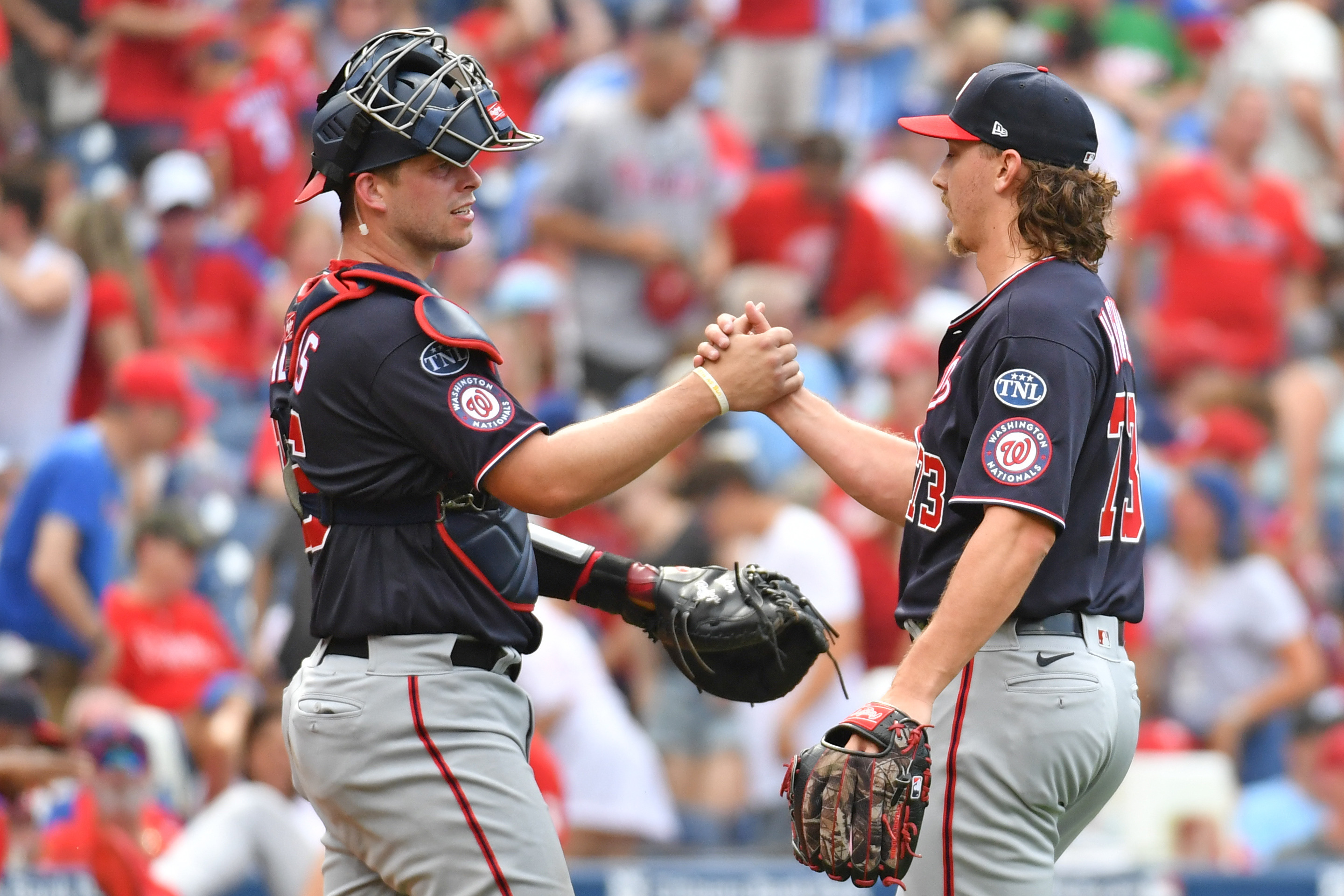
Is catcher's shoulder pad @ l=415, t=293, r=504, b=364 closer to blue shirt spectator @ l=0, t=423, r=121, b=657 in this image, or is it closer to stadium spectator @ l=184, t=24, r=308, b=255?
blue shirt spectator @ l=0, t=423, r=121, b=657

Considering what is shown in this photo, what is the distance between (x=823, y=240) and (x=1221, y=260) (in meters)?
2.22

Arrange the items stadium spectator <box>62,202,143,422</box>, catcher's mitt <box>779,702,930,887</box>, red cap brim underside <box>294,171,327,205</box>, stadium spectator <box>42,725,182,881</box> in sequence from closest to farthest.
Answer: catcher's mitt <box>779,702,930,887</box>, red cap brim underside <box>294,171,327,205</box>, stadium spectator <box>42,725,182,881</box>, stadium spectator <box>62,202,143,422</box>

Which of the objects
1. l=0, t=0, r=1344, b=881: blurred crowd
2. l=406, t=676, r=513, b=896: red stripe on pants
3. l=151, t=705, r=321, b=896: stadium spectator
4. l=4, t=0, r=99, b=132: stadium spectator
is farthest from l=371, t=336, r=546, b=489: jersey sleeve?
l=4, t=0, r=99, b=132: stadium spectator

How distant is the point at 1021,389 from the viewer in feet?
11.7

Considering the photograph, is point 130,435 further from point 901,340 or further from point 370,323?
point 370,323

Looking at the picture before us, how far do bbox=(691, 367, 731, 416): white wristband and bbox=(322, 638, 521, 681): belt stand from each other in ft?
2.26

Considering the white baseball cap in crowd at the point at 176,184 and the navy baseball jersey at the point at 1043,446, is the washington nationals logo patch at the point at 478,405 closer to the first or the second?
the navy baseball jersey at the point at 1043,446

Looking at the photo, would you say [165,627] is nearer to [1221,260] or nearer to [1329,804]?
[1329,804]

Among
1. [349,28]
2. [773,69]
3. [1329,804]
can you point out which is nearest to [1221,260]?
[773,69]

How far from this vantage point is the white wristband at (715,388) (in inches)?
153

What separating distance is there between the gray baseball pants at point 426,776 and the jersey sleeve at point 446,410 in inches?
15.1

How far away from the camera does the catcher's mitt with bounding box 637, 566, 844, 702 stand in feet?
13.6

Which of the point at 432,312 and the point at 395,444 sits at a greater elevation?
the point at 432,312

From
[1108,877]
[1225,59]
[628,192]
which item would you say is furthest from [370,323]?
[1225,59]
